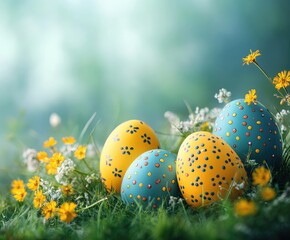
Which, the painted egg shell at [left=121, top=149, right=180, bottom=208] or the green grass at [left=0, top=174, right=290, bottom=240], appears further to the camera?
the painted egg shell at [left=121, top=149, right=180, bottom=208]

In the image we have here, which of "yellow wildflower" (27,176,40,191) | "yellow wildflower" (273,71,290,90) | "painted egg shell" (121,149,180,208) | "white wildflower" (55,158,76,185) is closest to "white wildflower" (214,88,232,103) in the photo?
"yellow wildflower" (273,71,290,90)

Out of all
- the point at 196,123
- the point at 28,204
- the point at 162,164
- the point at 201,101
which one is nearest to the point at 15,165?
the point at 28,204

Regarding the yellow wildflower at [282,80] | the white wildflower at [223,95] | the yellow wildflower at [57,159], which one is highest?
the yellow wildflower at [282,80]

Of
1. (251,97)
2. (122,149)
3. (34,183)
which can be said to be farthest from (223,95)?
(34,183)

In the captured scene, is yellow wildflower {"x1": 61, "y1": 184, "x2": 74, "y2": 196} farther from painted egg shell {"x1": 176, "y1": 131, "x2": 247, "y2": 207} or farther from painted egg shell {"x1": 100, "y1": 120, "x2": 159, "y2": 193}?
painted egg shell {"x1": 176, "y1": 131, "x2": 247, "y2": 207}

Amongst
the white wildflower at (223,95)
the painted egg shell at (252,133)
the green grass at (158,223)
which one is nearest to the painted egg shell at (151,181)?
the green grass at (158,223)

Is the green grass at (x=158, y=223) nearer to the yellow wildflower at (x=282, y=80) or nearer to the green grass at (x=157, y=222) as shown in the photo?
the green grass at (x=157, y=222)

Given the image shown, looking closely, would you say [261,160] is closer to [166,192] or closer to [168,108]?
[166,192]
